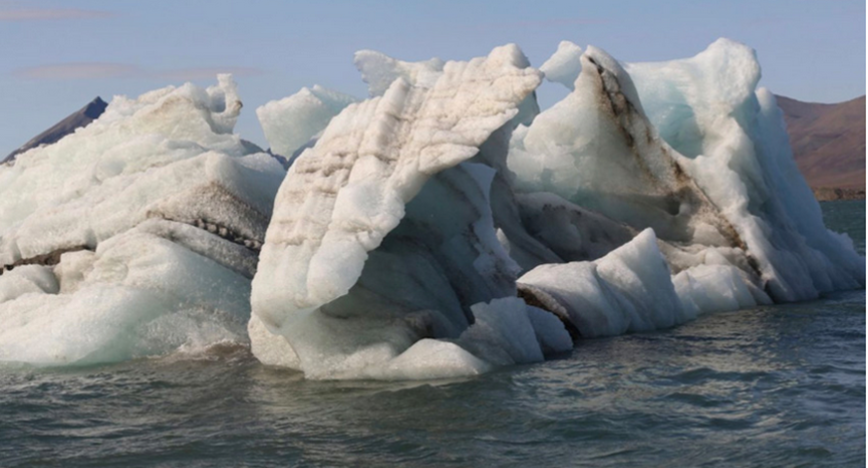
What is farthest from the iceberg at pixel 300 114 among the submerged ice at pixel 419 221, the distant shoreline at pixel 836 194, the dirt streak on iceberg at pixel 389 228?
the distant shoreline at pixel 836 194

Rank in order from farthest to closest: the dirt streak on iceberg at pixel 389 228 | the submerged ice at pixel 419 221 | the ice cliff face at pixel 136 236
Answer: 1. the ice cliff face at pixel 136 236
2. the submerged ice at pixel 419 221
3. the dirt streak on iceberg at pixel 389 228

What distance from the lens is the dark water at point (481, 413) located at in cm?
753

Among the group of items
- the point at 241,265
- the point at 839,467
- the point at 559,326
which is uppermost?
the point at 241,265

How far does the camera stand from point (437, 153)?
959 centimetres

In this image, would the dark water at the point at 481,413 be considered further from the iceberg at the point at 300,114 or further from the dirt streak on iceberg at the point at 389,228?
the iceberg at the point at 300,114

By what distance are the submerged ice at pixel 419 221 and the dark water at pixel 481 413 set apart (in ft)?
2.11

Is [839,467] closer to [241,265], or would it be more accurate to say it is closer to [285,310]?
[285,310]

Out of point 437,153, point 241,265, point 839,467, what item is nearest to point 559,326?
point 437,153

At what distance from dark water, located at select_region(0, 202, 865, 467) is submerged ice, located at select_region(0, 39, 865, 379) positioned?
2.11 feet

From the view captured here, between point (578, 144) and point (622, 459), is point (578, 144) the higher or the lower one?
the higher one

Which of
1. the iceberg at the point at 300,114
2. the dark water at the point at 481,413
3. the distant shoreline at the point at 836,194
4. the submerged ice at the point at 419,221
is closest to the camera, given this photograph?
the dark water at the point at 481,413

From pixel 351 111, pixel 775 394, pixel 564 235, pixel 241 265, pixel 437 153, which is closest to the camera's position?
pixel 775 394

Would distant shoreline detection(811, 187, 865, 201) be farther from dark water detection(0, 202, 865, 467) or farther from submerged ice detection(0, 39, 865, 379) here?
dark water detection(0, 202, 865, 467)

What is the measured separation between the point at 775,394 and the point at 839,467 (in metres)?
2.09
